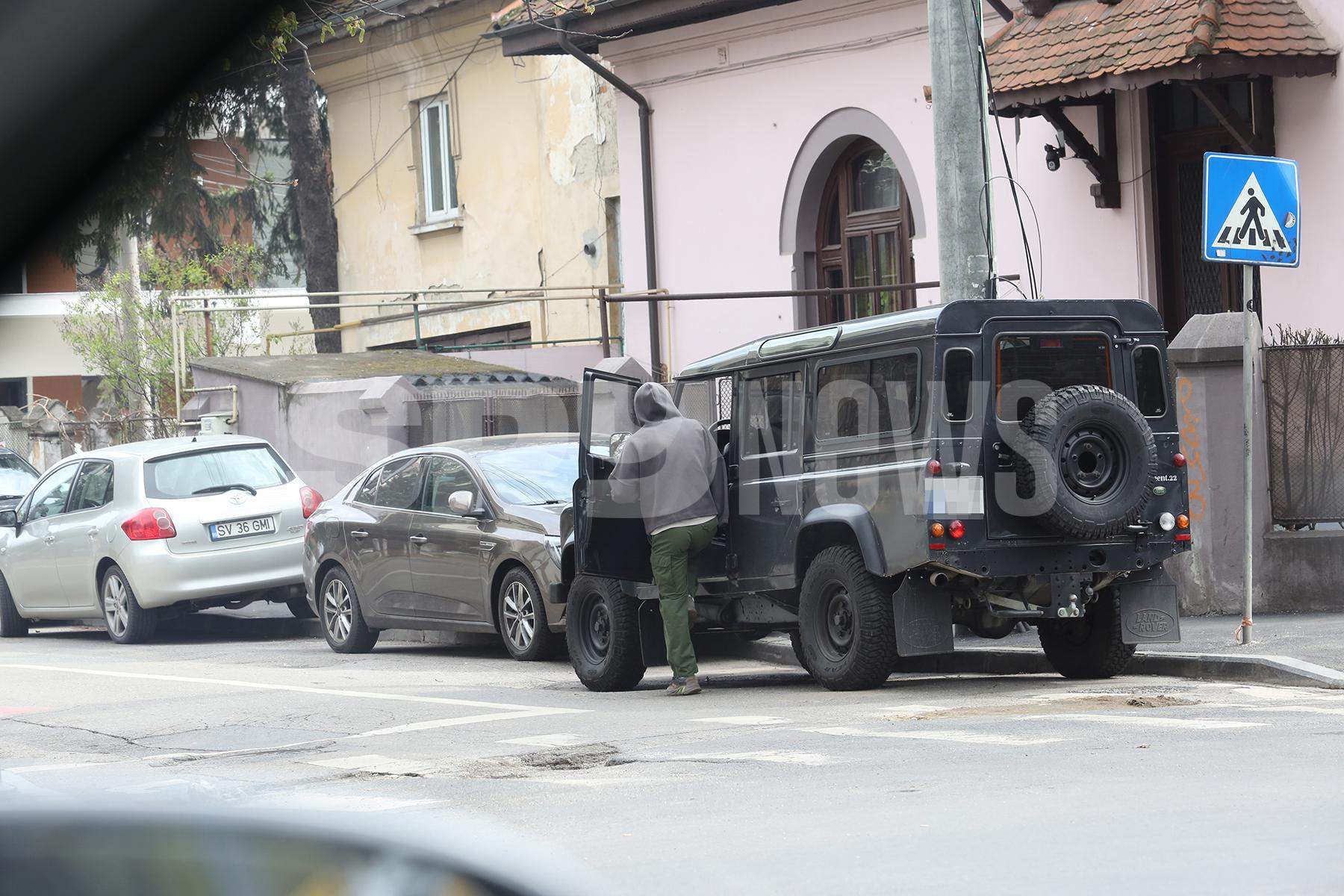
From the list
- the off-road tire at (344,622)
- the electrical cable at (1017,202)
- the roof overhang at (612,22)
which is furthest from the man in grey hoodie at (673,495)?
the roof overhang at (612,22)

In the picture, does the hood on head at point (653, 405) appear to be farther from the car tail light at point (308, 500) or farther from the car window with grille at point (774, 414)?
the car tail light at point (308, 500)

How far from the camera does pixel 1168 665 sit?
11.0m

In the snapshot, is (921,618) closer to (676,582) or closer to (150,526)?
(676,582)

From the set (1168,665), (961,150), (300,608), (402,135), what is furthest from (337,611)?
(402,135)

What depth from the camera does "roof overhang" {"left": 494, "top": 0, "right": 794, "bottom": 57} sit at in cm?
2070

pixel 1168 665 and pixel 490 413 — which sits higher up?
pixel 490 413

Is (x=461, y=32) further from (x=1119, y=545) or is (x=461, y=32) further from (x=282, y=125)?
(x=1119, y=545)

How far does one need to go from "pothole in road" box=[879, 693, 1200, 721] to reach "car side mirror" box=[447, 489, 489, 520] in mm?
4514

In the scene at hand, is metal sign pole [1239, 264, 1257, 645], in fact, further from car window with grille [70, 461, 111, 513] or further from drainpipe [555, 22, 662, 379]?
drainpipe [555, 22, 662, 379]

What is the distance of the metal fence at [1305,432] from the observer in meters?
13.8

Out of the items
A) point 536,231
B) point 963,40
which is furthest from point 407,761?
point 536,231

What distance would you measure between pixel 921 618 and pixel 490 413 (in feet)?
38.7

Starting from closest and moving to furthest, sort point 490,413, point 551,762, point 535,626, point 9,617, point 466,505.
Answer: point 551,762
point 535,626
point 466,505
point 9,617
point 490,413

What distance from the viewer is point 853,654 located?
10422mm
